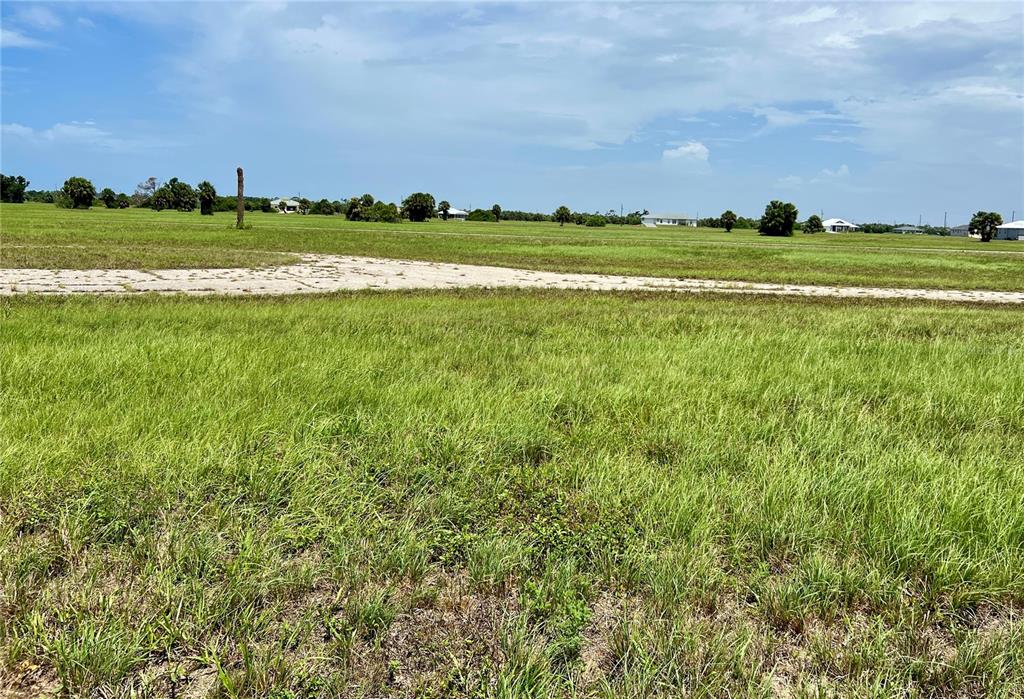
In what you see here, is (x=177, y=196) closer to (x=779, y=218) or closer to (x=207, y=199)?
(x=207, y=199)

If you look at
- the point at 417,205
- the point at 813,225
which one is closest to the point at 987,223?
the point at 813,225

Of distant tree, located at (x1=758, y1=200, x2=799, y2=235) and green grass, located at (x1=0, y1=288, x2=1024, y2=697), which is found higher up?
distant tree, located at (x1=758, y1=200, x2=799, y2=235)

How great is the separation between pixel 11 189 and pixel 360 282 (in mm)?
146452

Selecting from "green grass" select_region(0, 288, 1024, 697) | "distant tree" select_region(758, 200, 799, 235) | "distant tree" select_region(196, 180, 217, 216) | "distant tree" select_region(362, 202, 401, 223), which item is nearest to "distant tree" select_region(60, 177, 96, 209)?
"distant tree" select_region(196, 180, 217, 216)

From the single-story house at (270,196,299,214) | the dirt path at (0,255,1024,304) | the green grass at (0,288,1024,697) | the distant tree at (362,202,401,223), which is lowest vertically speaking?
the green grass at (0,288,1024,697)

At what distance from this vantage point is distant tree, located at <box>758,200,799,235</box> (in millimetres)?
89688

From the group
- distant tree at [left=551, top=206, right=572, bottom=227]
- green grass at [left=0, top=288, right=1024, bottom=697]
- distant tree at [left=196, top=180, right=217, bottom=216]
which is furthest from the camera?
distant tree at [left=551, top=206, right=572, bottom=227]

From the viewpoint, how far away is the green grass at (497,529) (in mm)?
2021

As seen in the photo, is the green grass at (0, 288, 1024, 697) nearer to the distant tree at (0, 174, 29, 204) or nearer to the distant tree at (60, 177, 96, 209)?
the distant tree at (60, 177, 96, 209)

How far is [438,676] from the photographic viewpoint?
1973 millimetres

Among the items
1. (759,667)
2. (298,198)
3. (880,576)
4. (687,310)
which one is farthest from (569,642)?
(298,198)

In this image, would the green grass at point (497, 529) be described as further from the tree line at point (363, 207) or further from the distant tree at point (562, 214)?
the distant tree at point (562, 214)

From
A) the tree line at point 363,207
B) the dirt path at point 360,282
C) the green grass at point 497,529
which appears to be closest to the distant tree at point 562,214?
the tree line at point 363,207

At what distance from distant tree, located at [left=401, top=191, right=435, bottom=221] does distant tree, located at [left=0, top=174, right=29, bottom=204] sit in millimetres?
78431
